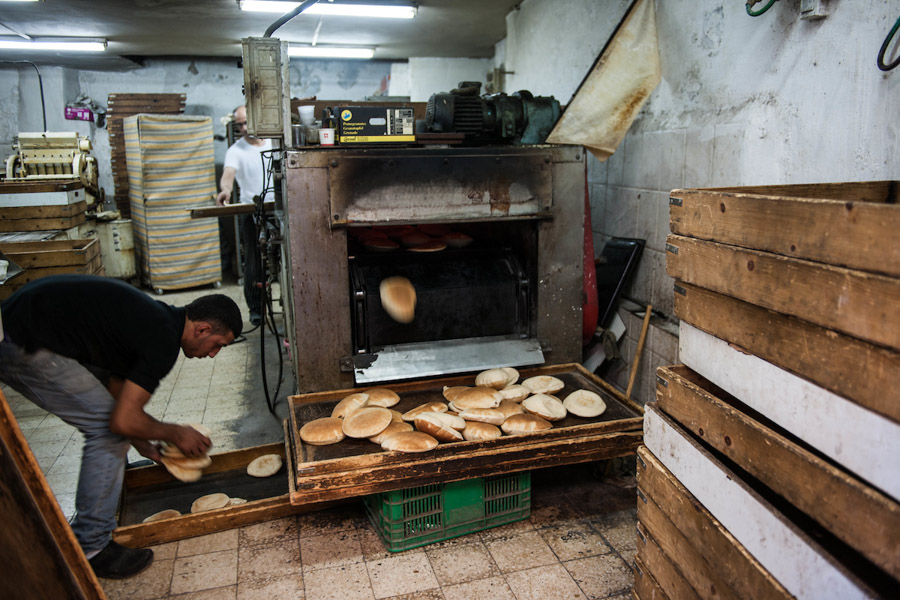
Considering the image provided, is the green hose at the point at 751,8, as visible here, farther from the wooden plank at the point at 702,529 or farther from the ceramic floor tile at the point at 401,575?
the ceramic floor tile at the point at 401,575

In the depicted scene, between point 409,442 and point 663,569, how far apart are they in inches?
41.6

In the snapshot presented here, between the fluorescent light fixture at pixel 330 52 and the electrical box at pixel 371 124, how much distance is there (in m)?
6.13

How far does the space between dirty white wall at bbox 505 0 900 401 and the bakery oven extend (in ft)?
2.00

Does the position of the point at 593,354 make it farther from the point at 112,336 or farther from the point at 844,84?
the point at 112,336

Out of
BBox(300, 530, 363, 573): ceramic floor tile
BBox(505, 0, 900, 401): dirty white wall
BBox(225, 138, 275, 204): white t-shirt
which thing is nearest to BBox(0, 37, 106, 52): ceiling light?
BBox(225, 138, 275, 204): white t-shirt

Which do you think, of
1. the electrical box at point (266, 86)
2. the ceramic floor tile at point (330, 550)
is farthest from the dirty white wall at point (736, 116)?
the electrical box at point (266, 86)

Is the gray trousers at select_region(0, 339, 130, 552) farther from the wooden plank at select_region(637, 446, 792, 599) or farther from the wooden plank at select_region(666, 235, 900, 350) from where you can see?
the wooden plank at select_region(666, 235, 900, 350)

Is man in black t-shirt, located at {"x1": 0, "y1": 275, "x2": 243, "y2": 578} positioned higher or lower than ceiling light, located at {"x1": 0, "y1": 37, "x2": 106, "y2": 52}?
lower

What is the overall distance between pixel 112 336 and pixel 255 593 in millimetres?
1120

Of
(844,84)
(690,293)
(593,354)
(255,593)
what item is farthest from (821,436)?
(593,354)

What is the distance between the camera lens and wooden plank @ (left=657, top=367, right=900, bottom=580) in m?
1.17

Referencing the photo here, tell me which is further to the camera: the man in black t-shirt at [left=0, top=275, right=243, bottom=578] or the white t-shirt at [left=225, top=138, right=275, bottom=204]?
the white t-shirt at [left=225, top=138, right=275, bottom=204]

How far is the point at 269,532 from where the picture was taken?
285 cm

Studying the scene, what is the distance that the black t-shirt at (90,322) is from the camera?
7.84 feet
